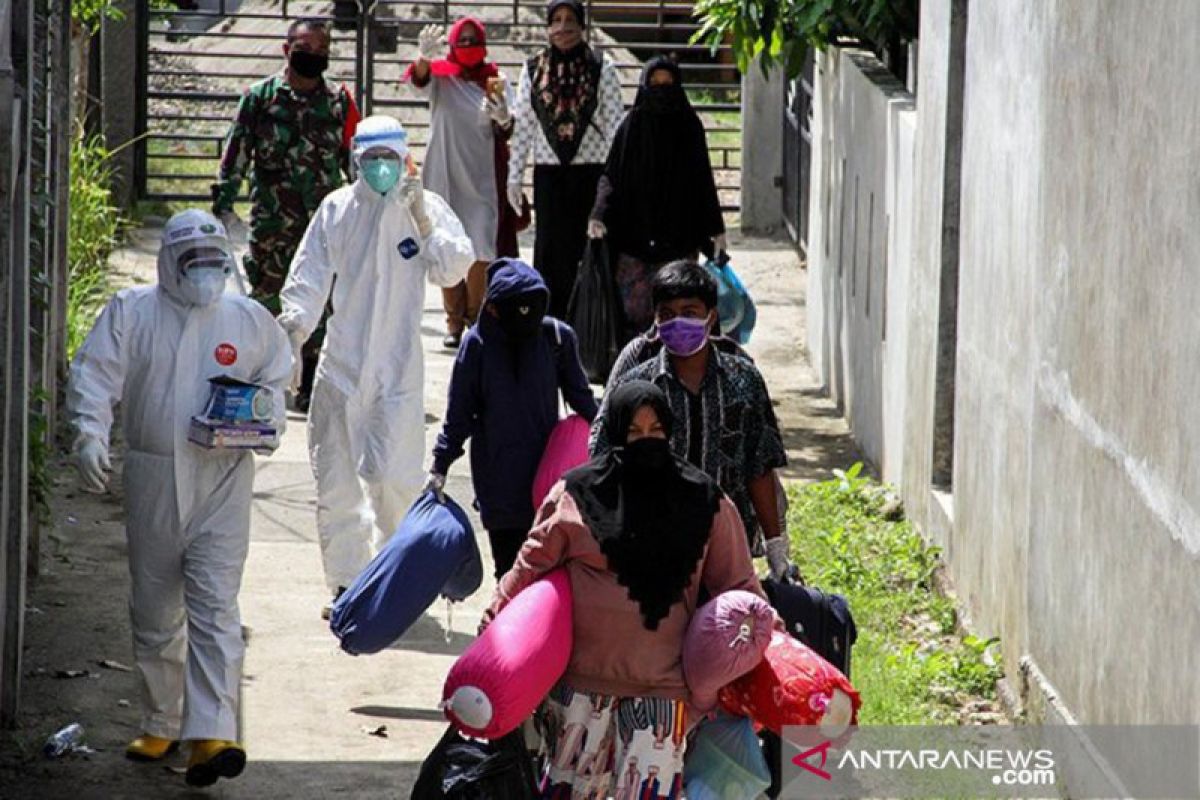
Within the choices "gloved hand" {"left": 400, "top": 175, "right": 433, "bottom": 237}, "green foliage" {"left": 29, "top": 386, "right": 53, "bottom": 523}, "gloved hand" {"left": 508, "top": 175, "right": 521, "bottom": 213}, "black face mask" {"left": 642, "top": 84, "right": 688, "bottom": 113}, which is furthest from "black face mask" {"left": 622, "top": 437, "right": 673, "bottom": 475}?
"gloved hand" {"left": 508, "top": 175, "right": 521, "bottom": 213}

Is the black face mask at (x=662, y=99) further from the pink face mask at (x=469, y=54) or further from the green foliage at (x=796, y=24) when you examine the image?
the pink face mask at (x=469, y=54)

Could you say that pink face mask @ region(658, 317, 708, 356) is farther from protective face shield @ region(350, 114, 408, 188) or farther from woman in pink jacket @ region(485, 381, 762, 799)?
protective face shield @ region(350, 114, 408, 188)

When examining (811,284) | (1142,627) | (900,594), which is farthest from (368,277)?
(811,284)

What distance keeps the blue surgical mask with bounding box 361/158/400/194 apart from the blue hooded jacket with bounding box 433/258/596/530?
1.55 metres

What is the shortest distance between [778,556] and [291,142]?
235 inches

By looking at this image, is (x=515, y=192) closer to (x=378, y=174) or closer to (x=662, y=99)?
(x=662, y=99)

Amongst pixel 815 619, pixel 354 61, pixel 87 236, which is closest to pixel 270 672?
pixel 815 619

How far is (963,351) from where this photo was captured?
33.1 ft

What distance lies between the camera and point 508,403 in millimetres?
8203

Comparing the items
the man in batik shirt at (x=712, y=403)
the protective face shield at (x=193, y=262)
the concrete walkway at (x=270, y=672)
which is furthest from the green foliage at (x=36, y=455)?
the man in batik shirt at (x=712, y=403)

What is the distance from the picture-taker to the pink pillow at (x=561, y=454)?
26.4 feet

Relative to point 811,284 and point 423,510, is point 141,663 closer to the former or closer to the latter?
point 423,510

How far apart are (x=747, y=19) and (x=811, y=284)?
8.16ft

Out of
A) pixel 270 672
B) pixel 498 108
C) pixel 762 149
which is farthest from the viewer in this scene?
pixel 762 149
